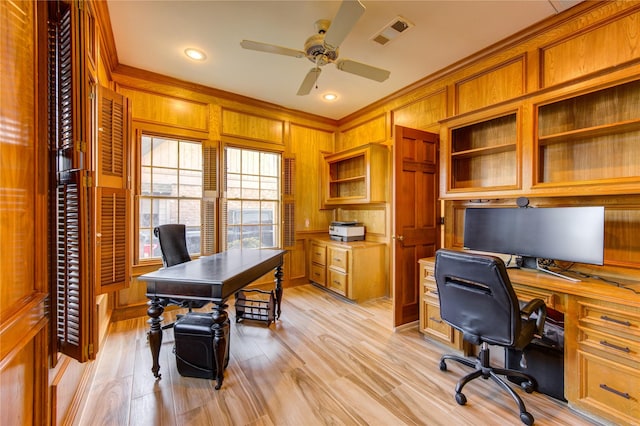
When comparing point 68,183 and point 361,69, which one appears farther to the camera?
point 361,69

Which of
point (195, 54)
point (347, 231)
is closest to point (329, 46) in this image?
point (195, 54)

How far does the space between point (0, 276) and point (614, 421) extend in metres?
3.13

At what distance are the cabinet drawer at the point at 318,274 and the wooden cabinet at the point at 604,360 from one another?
9.73ft

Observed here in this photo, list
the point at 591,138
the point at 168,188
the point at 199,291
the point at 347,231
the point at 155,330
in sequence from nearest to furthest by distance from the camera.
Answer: the point at 199,291 < the point at 155,330 < the point at 591,138 < the point at 168,188 < the point at 347,231

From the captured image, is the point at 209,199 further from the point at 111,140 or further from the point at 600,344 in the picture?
the point at 600,344

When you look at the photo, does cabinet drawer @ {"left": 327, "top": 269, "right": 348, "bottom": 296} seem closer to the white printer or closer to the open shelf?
the white printer

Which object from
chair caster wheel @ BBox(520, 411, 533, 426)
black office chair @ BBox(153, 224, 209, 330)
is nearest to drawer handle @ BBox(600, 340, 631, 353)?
chair caster wheel @ BBox(520, 411, 533, 426)

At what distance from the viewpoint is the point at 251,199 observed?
166 inches

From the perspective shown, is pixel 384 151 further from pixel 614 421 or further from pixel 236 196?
pixel 614 421

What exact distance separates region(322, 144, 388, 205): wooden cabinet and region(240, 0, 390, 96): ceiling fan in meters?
1.46

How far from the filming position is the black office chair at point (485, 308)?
1.63m

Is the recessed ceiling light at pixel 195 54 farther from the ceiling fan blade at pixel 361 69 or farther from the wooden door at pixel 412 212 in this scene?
the wooden door at pixel 412 212

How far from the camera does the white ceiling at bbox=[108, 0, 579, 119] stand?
2193mm

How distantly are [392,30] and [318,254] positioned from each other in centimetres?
319
